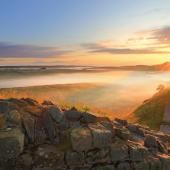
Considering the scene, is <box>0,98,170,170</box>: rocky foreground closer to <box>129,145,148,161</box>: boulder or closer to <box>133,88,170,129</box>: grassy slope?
<box>129,145,148,161</box>: boulder

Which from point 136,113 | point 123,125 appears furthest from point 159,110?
point 123,125

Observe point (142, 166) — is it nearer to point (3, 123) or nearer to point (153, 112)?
point (3, 123)

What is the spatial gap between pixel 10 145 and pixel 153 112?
93.9 feet

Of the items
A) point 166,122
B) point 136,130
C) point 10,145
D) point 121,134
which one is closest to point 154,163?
point 121,134

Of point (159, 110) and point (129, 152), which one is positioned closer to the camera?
point (129, 152)

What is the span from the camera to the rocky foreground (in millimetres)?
17594

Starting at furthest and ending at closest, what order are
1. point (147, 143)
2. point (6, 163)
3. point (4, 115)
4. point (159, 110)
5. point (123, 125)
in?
point (159, 110) < point (123, 125) < point (147, 143) < point (4, 115) < point (6, 163)

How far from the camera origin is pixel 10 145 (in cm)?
1733

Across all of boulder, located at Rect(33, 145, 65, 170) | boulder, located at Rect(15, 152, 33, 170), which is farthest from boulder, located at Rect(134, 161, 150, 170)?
boulder, located at Rect(15, 152, 33, 170)

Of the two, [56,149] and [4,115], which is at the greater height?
[4,115]

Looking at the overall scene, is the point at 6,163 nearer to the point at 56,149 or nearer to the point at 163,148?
the point at 56,149

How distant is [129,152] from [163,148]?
102 inches

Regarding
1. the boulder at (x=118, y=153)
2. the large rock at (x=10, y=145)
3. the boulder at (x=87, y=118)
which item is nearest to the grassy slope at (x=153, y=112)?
the boulder at (x=87, y=118)

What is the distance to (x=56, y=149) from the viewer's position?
18.2 meters
